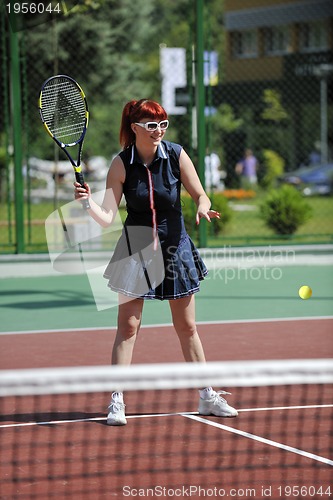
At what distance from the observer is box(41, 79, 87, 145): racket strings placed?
620 cm

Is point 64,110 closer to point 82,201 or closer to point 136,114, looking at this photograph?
point 136,114

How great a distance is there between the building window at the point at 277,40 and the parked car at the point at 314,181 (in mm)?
8175

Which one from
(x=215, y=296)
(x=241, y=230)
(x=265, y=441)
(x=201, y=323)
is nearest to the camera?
(x=265, y=441)

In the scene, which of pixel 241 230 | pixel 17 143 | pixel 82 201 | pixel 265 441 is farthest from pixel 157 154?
pixel 241 230

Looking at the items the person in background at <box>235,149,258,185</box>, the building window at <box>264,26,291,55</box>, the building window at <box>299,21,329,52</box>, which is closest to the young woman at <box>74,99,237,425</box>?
the person in background at <box>235,149,258,185</box>

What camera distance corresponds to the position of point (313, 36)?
39.7 m

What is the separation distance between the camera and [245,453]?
4.86 meters

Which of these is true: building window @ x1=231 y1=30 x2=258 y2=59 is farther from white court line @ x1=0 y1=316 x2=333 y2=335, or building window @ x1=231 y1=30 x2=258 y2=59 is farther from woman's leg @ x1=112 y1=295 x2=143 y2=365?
woman's leg @ x1=112 y1=295 x2=143 y2=365

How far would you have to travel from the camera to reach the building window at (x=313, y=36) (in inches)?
1490

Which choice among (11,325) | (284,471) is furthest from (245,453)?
(11,325)

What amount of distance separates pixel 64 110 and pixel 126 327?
5.89 ft

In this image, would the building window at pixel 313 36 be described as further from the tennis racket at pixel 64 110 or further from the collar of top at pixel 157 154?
the collar of top at pixel 157 154

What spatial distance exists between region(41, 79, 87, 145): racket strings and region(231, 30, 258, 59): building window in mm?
36049

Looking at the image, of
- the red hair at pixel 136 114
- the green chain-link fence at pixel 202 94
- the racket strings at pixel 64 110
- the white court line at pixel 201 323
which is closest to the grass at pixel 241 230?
the green chain-link fence at pixel 202 94
